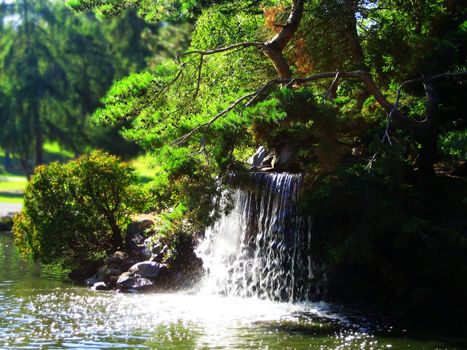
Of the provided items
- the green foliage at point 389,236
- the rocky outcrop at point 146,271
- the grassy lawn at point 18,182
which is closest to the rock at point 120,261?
the rocky outcrop at point 146,271

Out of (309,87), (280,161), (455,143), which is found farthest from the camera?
(280,161)

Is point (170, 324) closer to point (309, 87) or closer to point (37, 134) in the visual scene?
point (309, 87)

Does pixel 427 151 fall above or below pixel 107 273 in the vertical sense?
above

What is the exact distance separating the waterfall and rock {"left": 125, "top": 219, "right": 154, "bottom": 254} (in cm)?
254

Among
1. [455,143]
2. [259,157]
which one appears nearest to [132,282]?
[259,157]

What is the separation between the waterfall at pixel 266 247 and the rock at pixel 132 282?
1.23m

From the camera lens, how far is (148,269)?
16.1 metres

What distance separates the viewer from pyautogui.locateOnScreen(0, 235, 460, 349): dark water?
1073 centimetres

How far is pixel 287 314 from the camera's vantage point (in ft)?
42.7

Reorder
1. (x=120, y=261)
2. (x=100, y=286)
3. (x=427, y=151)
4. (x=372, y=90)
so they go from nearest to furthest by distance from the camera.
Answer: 1. (x=372, y=90)
2. (x=427, y=151)
3. (x=100, y=286)
4. (x=120, y=261)

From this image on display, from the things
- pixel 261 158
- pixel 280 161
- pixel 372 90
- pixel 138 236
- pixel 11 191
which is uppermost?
pixel 372 90

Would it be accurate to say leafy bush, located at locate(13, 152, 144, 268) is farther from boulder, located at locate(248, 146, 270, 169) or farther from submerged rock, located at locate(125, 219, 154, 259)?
boulder, located at locate(248, 146, 270, 169)

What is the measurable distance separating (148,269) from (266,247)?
2738 mm

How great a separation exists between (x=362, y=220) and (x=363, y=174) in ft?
2.53
